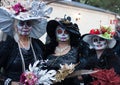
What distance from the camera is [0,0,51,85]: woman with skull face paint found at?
517 centimetres

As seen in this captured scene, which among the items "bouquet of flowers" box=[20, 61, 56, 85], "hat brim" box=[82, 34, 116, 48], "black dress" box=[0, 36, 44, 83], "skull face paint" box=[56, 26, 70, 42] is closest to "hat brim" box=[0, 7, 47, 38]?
"black dress" box=[0, 36, 44, 83]

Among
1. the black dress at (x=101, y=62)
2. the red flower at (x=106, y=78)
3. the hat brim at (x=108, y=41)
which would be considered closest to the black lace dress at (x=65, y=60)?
the black dress at (x=101, y=62)

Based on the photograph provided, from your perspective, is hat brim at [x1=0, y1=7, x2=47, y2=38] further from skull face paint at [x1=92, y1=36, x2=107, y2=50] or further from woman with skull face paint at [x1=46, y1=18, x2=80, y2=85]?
skull face paint at [x1=92, y1=36, x2=107, y2=50]

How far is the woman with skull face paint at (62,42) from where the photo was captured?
5.44 metres

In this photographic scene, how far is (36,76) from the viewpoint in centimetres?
487

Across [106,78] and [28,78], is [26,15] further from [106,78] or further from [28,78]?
[106,78]

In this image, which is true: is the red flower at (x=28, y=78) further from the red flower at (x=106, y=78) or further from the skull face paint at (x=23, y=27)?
the red flower at (x=106, y=78)

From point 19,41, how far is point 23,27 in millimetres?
178

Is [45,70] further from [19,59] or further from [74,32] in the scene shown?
[74,32]

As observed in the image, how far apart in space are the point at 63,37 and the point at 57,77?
0.69 meters

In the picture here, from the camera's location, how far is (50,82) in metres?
4.91

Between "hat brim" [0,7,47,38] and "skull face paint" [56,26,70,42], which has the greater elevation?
"hat brim" [0,7,47,38]

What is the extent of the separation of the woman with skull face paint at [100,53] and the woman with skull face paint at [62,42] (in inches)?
6.9

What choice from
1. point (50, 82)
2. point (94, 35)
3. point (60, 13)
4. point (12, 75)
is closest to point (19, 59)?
point (12, 75)
